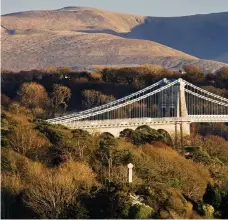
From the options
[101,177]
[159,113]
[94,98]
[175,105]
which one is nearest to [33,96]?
[94,98]

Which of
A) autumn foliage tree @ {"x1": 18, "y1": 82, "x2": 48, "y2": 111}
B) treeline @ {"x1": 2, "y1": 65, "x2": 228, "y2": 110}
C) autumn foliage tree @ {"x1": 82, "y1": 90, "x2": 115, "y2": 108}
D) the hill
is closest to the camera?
autumn foliage tree @ {"x1": 18, "y1": 82, "x2": 48, "y2": 111}

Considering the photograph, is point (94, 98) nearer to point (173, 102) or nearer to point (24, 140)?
point (173, 102)

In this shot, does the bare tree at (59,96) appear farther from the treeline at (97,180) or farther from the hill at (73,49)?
the hill at (73,49)

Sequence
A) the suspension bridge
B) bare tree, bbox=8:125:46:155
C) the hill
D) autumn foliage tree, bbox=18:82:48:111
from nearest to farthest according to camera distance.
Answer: bare tree, bbox=8:125:46:155, the suspension bridge, autumn foliage tree, bbox=18:82:48:111, the hill

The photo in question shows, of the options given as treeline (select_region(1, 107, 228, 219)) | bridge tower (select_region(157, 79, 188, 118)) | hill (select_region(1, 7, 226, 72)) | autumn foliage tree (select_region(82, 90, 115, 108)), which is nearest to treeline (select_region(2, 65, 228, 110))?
autumn foliage tree (select_region(82, 90, 115, 108))

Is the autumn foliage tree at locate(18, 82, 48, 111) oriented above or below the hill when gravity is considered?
below

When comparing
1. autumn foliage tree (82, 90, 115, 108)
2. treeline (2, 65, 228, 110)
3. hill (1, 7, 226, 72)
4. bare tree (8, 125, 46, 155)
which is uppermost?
hill (1, 7, 226, 72)

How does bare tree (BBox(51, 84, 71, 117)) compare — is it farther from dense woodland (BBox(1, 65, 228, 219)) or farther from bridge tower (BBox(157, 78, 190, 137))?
dense woodland (BBox(1, 65, 228, 219))

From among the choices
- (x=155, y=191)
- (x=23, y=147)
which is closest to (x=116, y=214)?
(x=155, y=191)

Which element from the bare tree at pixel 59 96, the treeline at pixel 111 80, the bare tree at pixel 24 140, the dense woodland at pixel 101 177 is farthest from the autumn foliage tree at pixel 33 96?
the bare tree at pixel 24 140
